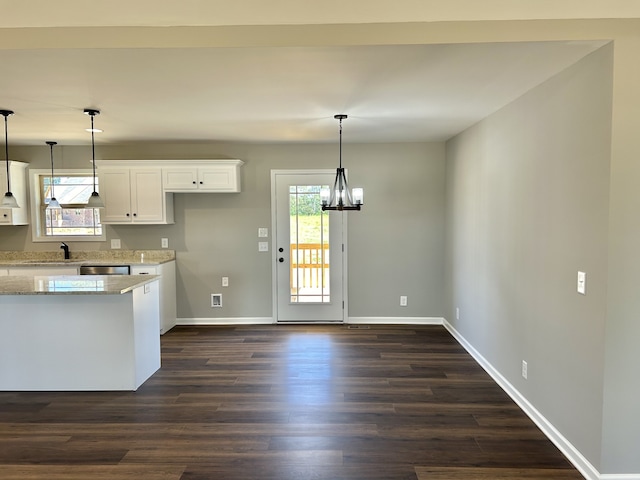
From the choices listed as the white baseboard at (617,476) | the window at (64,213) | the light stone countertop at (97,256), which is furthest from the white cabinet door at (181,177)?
the white baseboard at (617,476)

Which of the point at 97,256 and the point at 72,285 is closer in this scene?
the point at 72,285

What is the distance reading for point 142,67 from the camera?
254 cm

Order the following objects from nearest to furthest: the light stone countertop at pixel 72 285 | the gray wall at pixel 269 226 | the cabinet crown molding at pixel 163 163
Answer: the light stone countertop at pixel 72 285
the cabinet crown molding at pixel 163 163
the gray wall at pixel 269 226

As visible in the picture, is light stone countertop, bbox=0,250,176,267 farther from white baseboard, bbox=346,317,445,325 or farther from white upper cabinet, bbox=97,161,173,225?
white baseboard, bbox=346,317,445,325

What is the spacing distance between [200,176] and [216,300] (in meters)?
1.66

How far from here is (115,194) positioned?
5.15m

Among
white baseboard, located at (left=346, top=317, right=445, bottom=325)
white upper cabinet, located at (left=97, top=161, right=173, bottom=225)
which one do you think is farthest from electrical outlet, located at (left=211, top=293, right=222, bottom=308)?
white baseboard, located at (left=346, top=317, right=445, bottom=325)

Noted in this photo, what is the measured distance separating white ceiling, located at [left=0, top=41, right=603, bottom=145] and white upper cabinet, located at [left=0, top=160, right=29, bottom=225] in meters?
1.00

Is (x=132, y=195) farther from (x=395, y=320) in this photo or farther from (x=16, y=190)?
(x=395, y=320)

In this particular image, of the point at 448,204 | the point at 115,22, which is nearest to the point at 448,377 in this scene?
the point at 448,204

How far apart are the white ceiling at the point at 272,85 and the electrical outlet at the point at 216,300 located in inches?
87.3

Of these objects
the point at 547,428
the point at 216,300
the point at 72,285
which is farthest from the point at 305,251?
the point at 547,428

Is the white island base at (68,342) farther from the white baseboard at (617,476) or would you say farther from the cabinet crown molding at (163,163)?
the white baseboard at (617,476)

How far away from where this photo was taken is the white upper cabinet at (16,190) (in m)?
5.20
